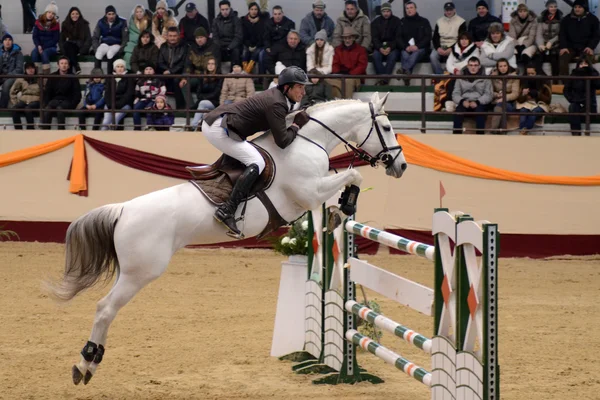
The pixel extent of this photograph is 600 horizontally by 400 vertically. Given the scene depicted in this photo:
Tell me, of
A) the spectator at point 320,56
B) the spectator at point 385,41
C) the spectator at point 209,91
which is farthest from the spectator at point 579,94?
the spectator at point 209,91

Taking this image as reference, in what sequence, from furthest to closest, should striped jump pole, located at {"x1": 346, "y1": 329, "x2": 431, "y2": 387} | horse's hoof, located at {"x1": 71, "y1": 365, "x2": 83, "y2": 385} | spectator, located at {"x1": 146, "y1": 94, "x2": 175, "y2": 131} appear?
spectator, located at {"x1": 146, "y1": 94, "x2": 175, "y2": 131}
horse's hoof, located at {"x1": 71, "y1": 365, "x2": 83, "y2": 385}
striped jump pole, located at {"x1": 346, "y1": 329, "x2": 431, "y2": 387}

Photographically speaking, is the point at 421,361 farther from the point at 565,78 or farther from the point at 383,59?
the point at 383,59

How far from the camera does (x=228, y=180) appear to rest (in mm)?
6762

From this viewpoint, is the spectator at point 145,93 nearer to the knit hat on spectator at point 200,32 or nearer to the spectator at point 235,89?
the spectator at point 235,89

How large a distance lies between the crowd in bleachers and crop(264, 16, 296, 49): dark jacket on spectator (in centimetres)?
2

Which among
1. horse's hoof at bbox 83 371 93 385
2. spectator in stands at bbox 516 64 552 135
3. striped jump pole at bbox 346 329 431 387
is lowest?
horse's hoof at bbox 83 371 93 385

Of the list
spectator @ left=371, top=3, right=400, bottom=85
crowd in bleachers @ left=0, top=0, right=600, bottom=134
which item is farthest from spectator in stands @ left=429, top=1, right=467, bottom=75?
spectator @ left=371, top=3, right=400, bottom=85

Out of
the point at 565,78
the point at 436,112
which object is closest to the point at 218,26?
the point at 436,112

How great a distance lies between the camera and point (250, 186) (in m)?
6.63

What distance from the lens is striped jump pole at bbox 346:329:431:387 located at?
18.5ft

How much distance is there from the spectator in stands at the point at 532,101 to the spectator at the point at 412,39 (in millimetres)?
2252

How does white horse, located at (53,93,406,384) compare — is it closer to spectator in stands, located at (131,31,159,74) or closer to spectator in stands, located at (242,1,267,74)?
spectator in stands, located at (242,1,267,74)

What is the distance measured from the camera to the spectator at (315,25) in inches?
619

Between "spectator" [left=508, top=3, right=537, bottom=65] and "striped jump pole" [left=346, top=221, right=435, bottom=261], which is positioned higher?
"spectator" [left=508, top=3, right=537, bottom=65]
